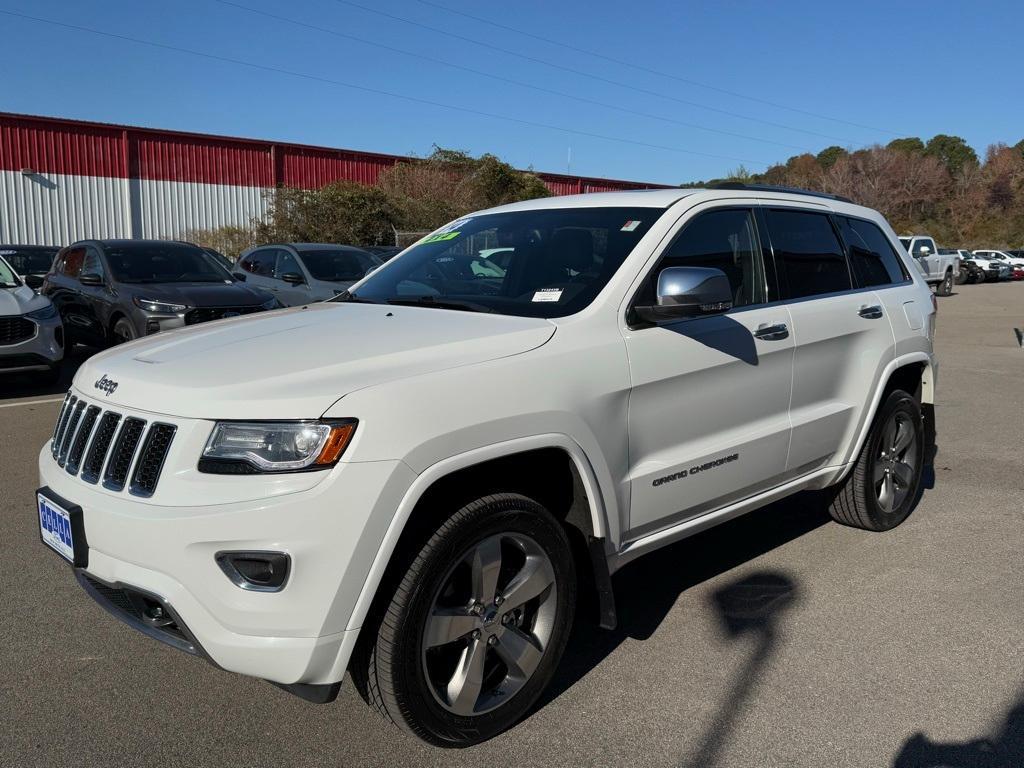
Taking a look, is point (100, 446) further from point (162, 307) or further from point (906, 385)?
point (162, 307)

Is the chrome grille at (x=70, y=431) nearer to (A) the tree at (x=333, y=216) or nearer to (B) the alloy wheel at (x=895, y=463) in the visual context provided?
(B) the alloy wheel at (x=895, y=463)

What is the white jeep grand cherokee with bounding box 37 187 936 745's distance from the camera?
2617 mm

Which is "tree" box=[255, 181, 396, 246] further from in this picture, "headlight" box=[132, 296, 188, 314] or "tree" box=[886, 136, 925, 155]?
"tree" box=[886, 136, 925, 155]

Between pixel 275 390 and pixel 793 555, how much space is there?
10.5ft

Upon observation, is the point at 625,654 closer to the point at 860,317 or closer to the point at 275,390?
the point at 275,390

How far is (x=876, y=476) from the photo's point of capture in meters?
5.07

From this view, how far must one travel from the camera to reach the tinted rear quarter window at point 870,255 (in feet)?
16.4

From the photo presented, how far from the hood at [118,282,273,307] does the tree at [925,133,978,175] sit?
2970 inches

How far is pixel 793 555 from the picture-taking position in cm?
489

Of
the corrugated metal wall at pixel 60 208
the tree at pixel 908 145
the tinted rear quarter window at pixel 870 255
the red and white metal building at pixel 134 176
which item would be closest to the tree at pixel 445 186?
the red and white metal building at pixel 134 176

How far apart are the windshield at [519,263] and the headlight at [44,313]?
21.0ft

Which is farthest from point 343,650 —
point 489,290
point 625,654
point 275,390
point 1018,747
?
point 1018,747

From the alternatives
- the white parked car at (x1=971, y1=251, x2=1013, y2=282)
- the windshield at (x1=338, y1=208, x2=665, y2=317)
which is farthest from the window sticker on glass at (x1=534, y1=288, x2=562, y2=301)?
the white parked car at (x1=971, y1=251, x2=1013, y2=282)

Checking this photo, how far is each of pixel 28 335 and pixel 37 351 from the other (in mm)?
184
